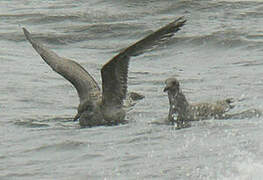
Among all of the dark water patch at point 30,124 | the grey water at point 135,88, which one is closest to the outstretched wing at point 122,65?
the grey water at point 135,88

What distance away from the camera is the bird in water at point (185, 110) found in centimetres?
1258

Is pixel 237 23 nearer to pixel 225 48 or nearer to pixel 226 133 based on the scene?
pixel 225 48

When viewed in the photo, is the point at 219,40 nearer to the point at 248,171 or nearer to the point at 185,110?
the point at 185,110

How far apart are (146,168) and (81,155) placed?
3.69 feet

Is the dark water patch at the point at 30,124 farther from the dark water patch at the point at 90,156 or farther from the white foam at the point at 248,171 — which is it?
the white foam at the point at 248,171

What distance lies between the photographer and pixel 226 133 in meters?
11.7

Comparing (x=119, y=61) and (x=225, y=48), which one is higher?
(x=119, y=61)

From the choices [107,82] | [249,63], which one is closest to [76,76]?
[107,82]

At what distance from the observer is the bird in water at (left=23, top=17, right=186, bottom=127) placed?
39.2 ft

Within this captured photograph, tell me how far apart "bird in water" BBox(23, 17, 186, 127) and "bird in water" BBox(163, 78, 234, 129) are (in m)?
0.62

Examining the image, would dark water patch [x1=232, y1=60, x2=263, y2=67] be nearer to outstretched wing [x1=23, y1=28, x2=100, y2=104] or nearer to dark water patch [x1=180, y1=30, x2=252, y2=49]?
dark water patch [x1=180, y1=30, x2=252, y2=49]

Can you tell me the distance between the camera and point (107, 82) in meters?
12.6

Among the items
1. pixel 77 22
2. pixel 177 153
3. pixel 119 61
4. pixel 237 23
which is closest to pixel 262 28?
pixel 237 23

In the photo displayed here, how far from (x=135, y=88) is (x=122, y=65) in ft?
9.21
